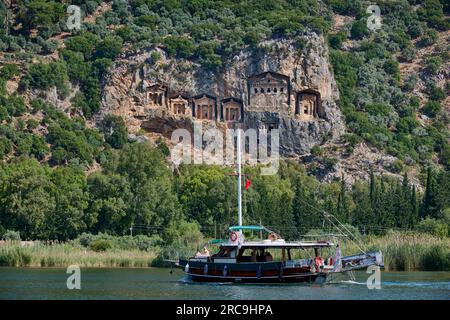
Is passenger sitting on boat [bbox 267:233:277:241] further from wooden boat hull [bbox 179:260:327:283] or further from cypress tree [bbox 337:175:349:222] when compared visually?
cypress tree [bbox 337:175:349:222]

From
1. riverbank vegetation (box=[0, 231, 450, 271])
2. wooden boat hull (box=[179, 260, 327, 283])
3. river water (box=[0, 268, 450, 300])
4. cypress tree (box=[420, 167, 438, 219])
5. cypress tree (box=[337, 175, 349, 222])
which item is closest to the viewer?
river water (box=[0, 268, 450, 300])

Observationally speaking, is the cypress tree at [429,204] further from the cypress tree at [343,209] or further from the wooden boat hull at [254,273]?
the wooden boat hull at [254,273]

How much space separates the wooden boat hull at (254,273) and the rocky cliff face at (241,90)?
75.3 m

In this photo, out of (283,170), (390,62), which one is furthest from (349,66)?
(283,170)

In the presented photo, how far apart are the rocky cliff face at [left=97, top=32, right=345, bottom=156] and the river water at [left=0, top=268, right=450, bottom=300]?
227ft

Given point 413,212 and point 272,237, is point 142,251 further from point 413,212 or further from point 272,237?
point 272,237

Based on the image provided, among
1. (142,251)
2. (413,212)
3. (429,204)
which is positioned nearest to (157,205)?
(142,251)

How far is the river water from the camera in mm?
67375

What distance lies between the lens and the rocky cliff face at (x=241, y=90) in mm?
152750

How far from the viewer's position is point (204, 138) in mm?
151750

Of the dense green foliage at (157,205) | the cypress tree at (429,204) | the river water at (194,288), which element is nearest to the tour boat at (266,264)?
the river water at (194,288)

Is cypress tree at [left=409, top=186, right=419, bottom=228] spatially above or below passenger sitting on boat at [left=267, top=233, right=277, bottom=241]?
above

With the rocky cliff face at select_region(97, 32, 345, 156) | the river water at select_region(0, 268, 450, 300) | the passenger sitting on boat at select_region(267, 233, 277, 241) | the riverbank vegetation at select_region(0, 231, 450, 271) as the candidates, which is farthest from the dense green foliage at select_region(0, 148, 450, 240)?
the passenger sitting on boat at select_region(267, 233, 277, 241)
